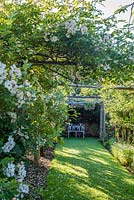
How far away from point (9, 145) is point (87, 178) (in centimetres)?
591

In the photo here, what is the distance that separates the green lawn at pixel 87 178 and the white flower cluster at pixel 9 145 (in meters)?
3.88

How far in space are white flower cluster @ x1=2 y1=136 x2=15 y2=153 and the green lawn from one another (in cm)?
388

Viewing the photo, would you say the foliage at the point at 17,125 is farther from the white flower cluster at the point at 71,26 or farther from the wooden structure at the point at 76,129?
the wooden structure at the point at 76,129

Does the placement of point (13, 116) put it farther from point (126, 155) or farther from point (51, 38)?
point (126, 155)

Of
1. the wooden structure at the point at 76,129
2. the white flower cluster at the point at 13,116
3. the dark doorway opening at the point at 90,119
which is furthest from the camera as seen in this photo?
the dark doorway opening at the point at 90,119

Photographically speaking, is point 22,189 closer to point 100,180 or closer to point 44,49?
point 44,49

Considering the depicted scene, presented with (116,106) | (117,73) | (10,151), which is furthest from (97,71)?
(116,106)

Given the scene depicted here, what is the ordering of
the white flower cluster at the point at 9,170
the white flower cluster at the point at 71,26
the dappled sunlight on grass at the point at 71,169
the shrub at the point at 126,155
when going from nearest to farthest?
1. the white flower cluster at the point at 9,170
2. the white flower cluster at the point at 71,26
3. the dappled sunlight on grass at the point at 71,169
4. the shrub at the point at 126,155

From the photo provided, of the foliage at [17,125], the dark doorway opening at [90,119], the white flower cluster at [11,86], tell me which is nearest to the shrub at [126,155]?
the dark doorway opening at [90,119]

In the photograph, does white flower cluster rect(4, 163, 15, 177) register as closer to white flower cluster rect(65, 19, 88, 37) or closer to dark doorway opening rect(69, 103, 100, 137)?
white flower cluster rect(65, 19, 88, 37)

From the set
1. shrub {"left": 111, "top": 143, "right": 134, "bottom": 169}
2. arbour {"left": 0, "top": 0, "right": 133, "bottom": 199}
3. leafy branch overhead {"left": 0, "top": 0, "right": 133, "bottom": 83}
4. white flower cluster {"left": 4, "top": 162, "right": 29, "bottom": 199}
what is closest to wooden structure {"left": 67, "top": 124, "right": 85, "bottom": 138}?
shrub {"left": 111, "top": 143, "right": 134, "bottom": 169}

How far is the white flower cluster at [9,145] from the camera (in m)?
2.18

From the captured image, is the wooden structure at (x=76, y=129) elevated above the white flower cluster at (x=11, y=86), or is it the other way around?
the white flower cluster at (x=11, y=86)

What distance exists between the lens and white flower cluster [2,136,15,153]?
85.7 inches
